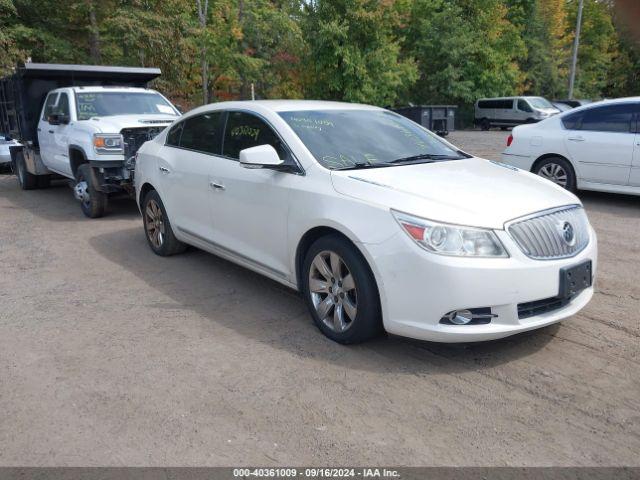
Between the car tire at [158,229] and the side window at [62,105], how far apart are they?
12.0 feet

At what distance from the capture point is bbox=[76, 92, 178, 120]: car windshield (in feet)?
30.1

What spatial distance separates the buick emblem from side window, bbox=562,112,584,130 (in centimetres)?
572

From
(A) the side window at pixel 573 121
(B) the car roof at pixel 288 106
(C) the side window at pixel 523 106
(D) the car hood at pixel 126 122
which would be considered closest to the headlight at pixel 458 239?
(B) the car roof at pixel 288 106

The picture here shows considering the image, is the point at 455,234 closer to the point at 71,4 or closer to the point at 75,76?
the point at 75,76

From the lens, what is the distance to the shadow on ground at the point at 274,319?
380 cm

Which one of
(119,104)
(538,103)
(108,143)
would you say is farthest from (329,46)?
(108,143)

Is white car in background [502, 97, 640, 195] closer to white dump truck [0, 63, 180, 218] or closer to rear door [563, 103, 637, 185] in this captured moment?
rear door [563, 103, 637, 185]

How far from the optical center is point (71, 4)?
23.6 metres

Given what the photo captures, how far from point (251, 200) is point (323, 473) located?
2474 millimetres

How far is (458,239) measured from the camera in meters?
3.49

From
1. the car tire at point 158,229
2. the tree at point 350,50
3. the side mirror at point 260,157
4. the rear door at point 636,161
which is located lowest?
the car tire at point 158,229

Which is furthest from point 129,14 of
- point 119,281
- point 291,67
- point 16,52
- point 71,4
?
point 119,281

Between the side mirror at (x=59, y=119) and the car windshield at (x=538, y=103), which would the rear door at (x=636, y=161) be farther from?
the car windshield at (x=538, y=103)

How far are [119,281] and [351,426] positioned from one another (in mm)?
3356
